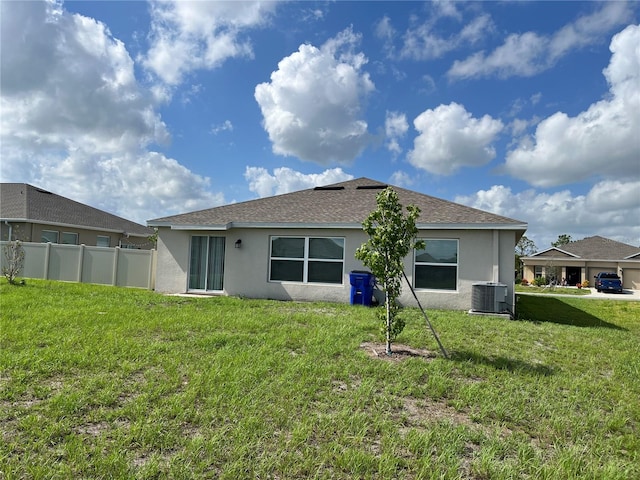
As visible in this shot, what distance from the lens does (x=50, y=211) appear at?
2056 centimetres

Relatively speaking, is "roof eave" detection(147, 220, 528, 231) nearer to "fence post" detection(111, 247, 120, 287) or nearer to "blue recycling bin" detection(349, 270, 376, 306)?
"blue recycling bin" detection(349, 270, 376, 306)

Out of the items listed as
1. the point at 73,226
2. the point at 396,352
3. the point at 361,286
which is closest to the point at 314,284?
the point at 361,286

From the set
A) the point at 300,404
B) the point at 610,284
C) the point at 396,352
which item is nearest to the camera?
the point at 300,404

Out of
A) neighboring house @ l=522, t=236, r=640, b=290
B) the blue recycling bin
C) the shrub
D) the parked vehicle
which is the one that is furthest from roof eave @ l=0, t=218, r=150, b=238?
neighboring house @ l=522, t=236, r=640, b=290

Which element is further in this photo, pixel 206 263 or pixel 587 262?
pixel 587 262

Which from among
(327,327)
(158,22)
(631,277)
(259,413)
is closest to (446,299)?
(327,327)

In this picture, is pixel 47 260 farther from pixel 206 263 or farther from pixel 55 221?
pixel 206 263

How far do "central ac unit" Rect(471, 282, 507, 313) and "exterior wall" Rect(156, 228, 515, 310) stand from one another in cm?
59

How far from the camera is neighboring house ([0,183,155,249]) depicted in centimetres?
1850

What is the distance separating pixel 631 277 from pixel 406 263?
3918cm

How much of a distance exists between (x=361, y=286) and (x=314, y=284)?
174 cm

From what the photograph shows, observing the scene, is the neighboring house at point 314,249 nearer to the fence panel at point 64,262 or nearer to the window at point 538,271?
the fence panel at point 64,262

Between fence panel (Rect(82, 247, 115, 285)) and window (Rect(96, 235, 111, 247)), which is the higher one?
window (Rect(96, 235, 111, 247))

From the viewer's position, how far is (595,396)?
185 inches
